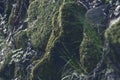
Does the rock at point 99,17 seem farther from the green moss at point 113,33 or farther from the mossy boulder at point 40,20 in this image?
the mossy boulder at point 40,20

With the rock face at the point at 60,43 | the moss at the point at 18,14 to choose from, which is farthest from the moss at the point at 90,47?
the moss at the point at 18,14

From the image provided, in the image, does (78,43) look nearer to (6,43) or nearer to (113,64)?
(113,64)

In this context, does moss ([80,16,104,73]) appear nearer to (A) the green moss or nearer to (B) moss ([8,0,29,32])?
(A) the green moss

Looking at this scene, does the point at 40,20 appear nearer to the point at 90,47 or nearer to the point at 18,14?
the point at 18,14

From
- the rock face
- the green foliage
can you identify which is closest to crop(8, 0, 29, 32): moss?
the rock face

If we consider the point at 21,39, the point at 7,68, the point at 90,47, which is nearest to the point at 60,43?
the point at 90,47
